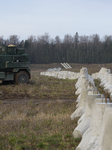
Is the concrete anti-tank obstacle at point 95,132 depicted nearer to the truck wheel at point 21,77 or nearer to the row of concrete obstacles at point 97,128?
→ the row of concrete obstacles at point 97,128

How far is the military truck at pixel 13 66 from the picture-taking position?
59.8 ft

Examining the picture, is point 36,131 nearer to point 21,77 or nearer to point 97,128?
point 97,128

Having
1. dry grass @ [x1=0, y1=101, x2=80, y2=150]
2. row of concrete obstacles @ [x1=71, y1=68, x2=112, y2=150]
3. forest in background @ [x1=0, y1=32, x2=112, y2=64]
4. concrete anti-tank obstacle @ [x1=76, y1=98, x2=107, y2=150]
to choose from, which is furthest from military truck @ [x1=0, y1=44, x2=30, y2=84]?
forest in background @ [x1=0, y1=32, x2=112, y2=64]

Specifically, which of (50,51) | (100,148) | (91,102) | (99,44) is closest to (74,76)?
(91,102)

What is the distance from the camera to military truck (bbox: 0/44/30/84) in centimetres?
1822

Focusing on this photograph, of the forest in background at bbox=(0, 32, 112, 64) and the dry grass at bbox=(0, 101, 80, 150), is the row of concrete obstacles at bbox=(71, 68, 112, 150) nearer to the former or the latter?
the dry grass at bbox=(0, 101, 80, 150)

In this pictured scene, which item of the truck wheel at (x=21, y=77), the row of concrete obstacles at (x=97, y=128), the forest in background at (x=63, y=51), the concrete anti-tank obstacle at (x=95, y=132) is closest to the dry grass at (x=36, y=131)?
the row of concrete obstacles at (x=97, y=128)

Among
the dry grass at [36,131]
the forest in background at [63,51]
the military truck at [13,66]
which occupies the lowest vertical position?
the dry grass at [36,131]

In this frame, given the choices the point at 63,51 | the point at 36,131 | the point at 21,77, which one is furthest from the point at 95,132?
the point at 63,51

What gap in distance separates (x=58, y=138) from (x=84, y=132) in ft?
2.25

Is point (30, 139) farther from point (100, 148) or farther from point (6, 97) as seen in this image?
point (6, 97)

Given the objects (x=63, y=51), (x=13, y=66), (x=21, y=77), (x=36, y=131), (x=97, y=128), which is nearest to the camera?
(x=97, y=128)

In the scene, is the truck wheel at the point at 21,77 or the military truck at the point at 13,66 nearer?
the military truck at the point at 13,66

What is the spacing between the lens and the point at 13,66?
18.3 m
